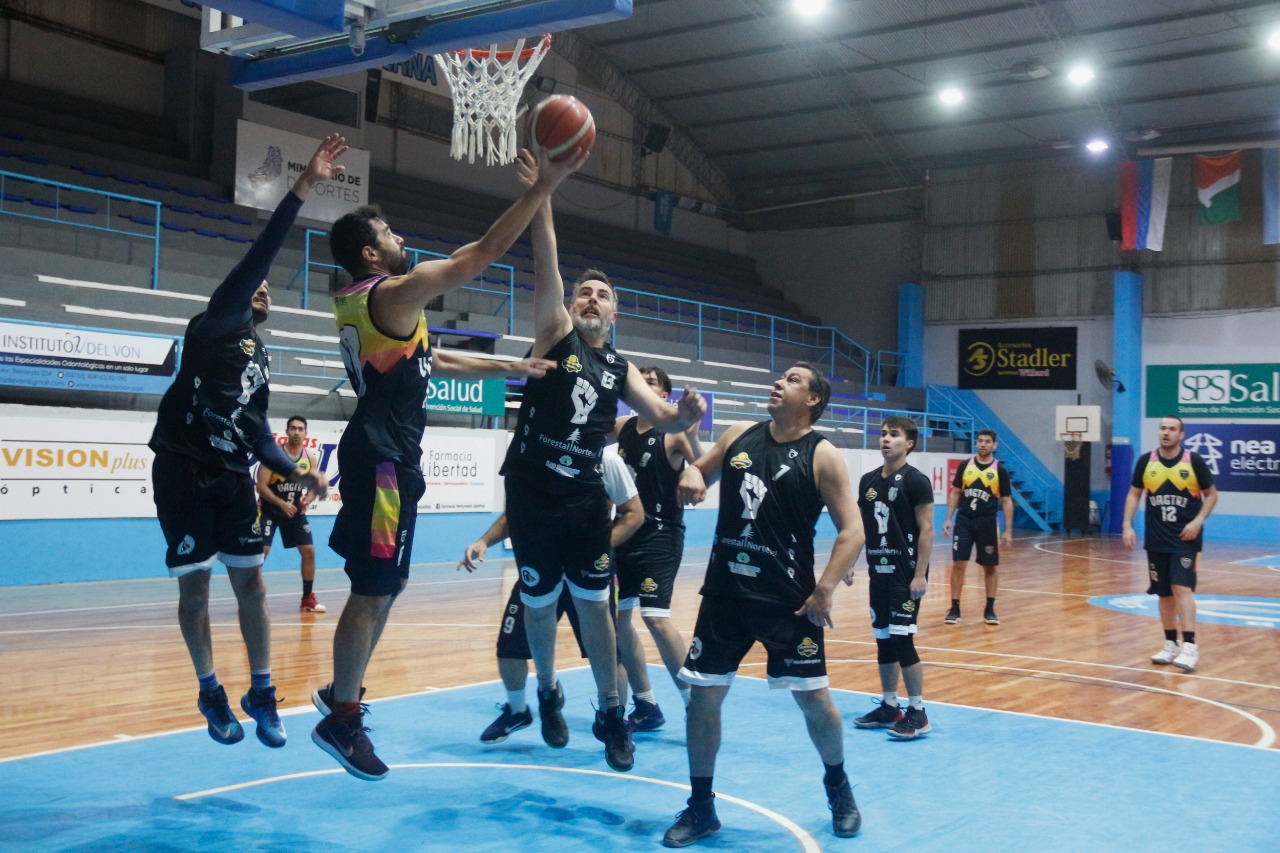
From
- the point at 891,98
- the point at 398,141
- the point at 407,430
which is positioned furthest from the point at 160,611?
the point at 891,98

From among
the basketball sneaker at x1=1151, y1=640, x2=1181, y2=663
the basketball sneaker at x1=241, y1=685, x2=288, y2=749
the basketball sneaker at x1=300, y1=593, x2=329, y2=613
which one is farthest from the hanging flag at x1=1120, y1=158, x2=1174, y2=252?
the basketball sneaker at x1=241, y1=685, x2=288, y2=749

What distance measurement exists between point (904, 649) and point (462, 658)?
11.2 ft

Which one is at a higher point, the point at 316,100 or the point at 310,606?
the point at 316,100

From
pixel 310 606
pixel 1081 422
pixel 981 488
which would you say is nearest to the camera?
pixel 310 606

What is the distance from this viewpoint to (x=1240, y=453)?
25.5m

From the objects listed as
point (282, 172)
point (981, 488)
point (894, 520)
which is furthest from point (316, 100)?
point (894, 520)

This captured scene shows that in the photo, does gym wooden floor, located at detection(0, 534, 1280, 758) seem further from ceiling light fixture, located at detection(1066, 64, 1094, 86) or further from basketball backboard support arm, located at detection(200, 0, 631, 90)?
ceiling light fixture, located at detection(1066, 64, 1094, 86)

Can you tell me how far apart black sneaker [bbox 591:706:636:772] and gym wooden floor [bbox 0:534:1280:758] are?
1174mm

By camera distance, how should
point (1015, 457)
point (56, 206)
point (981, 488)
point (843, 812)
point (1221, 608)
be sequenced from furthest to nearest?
point (1015, 457) → point (56, 206) → point (1221, 608) → point (981, 488) → point (843, 812)

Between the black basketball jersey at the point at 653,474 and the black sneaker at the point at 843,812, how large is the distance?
2042mm

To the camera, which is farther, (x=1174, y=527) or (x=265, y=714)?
(x=1174, y=527)

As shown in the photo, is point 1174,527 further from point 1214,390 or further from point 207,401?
point 1214,390

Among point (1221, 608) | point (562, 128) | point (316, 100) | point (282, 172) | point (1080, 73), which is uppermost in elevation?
point (1080, 73)

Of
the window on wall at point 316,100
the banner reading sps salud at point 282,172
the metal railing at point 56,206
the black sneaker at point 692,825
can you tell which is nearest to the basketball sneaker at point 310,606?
the black sneaker at point 692,825
